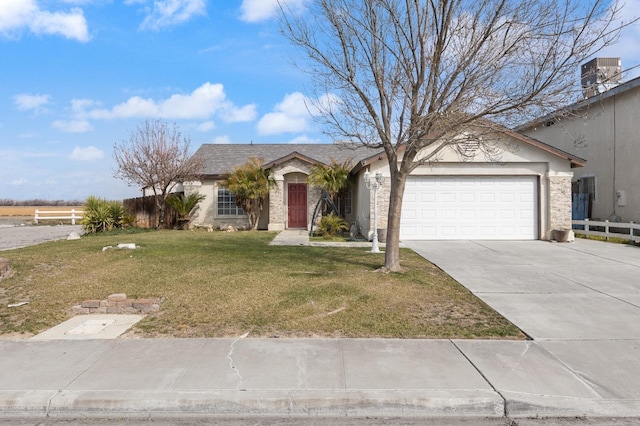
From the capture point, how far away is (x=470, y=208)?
15.9m

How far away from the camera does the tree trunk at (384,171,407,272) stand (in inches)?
353

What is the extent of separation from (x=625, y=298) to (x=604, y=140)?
43.2 ft

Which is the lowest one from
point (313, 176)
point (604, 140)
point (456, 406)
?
point (456, 406)

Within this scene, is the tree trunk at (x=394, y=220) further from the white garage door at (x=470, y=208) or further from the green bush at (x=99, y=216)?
the green bush at (x=99, y=216)

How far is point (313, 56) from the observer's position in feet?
Result: 29.5

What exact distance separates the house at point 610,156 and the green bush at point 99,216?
1737 cm

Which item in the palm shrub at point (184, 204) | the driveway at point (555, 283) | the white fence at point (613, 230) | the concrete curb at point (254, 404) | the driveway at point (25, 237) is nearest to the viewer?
the concrete curb at point (254, 404)

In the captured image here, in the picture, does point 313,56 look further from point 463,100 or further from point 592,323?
point 592,323

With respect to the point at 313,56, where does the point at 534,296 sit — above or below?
below

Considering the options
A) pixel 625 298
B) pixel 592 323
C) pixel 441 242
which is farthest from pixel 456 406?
pixel 441 242

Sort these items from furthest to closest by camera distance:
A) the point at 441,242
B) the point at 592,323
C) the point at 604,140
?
1. the point at 604,140
2. the point at 441,242
3. the point at 592,323

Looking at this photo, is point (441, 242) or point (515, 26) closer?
point (515, 26)

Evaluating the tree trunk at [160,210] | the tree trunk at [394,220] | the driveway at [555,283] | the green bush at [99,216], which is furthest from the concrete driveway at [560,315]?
the green bush at [99,216]

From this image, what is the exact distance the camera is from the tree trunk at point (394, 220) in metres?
8.98
